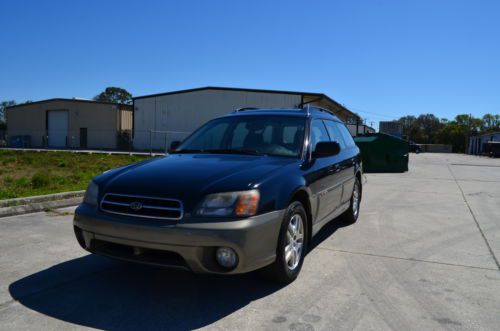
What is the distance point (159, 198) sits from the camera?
3.31m

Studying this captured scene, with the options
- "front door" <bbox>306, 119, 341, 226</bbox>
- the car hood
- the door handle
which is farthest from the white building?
the car hood

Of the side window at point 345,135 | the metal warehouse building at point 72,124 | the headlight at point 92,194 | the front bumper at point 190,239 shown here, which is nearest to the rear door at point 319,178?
the front bumper at point 190,239

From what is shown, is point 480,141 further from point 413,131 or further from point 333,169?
point 333,169

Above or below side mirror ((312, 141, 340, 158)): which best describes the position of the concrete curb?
below

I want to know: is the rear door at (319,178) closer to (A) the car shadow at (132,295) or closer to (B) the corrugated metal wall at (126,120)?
(A) the car shadow at (132,295)

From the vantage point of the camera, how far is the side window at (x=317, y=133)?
4829mm

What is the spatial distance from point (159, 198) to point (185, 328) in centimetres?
99

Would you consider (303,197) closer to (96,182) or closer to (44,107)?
(96,182)

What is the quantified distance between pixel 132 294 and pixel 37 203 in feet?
14.7

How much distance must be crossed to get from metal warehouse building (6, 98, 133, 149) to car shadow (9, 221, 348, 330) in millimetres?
38684

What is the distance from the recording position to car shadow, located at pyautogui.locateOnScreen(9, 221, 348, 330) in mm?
3142

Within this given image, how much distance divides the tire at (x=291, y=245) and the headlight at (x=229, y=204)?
1.51 ft

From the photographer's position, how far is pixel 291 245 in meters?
3.90

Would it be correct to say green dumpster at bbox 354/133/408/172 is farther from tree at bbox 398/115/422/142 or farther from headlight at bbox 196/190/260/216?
tree at bbox 398/115/422/142
